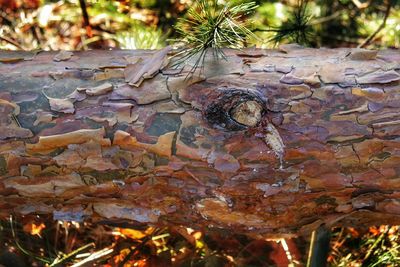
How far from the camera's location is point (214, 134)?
106 cm

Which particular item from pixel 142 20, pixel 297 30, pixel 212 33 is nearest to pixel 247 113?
pixel 212 33

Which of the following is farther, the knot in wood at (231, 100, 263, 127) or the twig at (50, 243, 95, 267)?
the twig at (50, 243, 95, 267)

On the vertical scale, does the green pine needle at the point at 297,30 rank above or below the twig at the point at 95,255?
above

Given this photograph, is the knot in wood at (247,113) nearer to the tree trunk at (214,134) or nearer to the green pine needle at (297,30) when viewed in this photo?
the tree trunk at (214,134)

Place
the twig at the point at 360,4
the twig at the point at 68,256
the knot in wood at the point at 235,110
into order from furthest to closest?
the twig at the point at 360,4 → the twig at the point at 68,256 → the knot in wood at the point at 235,110

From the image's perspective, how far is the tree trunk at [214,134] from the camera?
3.48ft

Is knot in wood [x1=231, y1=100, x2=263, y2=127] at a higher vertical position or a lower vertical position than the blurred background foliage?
lower

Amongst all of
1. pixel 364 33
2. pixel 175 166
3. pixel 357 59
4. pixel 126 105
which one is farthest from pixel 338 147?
pixel 364 33

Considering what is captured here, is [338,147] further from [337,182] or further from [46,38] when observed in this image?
[46,38]

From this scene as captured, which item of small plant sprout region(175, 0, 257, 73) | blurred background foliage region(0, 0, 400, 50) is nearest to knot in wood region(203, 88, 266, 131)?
small plant sprout region(175, 0, 257, 73)

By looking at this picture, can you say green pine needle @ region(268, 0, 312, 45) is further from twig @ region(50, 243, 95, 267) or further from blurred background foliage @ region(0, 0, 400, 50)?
twig @ region(50, 243, 95, 267)

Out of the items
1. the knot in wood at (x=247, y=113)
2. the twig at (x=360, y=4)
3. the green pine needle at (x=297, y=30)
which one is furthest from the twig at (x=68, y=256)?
the twig at (x=360, y=4)

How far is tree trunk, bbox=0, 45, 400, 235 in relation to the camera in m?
1.06

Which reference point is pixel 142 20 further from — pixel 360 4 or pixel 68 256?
pixel 68 256
